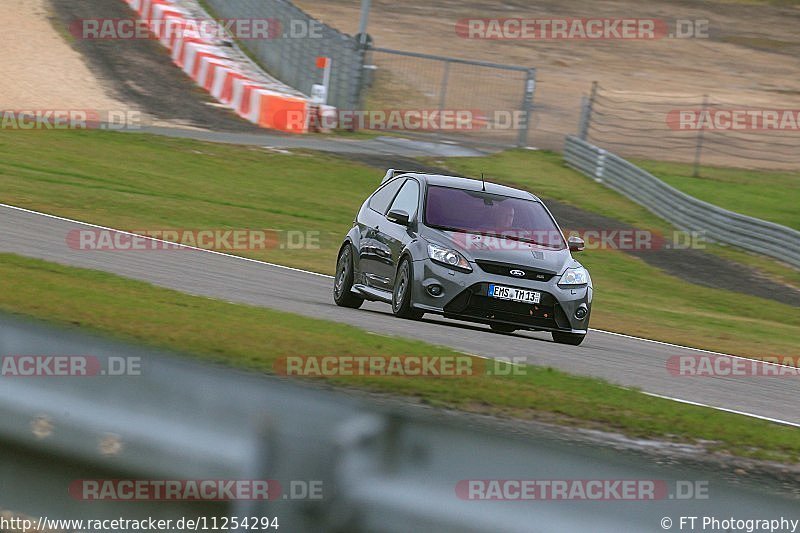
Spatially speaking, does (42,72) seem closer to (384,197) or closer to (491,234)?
(384,197)

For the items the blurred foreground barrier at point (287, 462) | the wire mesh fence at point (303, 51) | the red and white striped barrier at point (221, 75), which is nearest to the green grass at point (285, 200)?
the red and white striped barrier at point (221, 75)

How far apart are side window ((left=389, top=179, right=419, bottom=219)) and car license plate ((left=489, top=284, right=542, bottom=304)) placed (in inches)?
50.8

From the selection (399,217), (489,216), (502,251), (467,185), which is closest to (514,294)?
(502,251)

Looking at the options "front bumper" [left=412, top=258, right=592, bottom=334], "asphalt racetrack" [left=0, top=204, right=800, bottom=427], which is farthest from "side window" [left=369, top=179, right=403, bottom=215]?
"front bumper" [left=412, top=258, right=592, bottom=334]

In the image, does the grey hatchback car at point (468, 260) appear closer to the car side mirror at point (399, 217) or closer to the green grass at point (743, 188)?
the car side mirror at point (399, 217)

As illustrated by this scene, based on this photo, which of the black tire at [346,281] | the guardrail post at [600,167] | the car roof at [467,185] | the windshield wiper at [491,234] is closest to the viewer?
the windshield wiper at [491,234]

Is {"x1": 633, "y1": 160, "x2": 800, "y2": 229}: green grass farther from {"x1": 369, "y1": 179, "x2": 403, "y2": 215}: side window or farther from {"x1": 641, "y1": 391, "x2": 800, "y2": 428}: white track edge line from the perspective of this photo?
{"x1": 641, "y1": 391, "x2": 800, "y2": 428}: white track edge line

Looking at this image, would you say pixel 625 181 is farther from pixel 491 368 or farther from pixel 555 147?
pixel 491 368

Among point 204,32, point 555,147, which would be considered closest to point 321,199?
point 555,147

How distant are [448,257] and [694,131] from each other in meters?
34.8

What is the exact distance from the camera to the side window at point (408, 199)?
1304 centimetres

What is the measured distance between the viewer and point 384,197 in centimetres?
1405

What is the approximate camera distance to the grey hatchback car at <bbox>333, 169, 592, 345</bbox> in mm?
12039

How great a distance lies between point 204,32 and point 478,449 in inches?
1501
